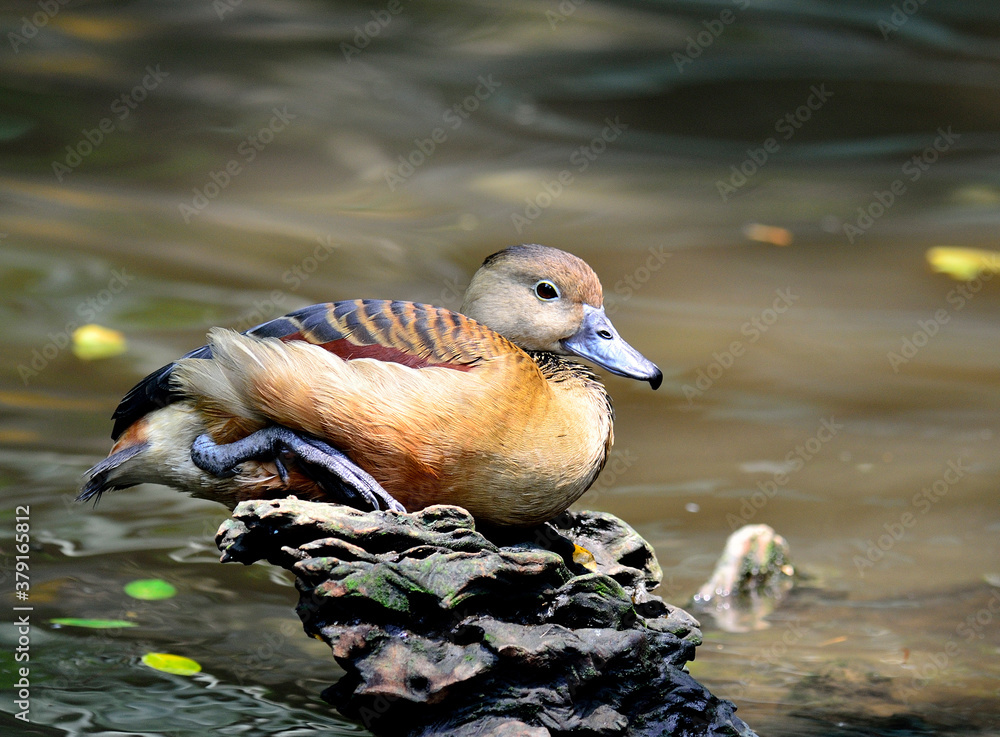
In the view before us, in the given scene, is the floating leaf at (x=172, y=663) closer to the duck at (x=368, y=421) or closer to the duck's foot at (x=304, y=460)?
the duck at (x=368, y=421)

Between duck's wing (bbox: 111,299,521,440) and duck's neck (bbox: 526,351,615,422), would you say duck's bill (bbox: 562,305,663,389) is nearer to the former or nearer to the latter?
duck's neck (bbox: 526,351,615,422)

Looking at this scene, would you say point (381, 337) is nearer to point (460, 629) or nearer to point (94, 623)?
point (460, 629)

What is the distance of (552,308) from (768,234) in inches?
221

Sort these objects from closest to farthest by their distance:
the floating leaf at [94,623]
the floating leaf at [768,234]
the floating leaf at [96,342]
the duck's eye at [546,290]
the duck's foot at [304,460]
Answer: the duck's foot at [304,460]
the duck's eye at [546,290]
the floating leaf at [94,623]
the floating leaf at [96,342]
the floating leaf at [768,234]

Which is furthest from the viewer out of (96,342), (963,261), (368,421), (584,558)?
(963,261)

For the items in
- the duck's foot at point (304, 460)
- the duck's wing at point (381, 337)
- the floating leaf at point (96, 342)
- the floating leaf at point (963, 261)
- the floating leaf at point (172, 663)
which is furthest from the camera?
the floating leaf at point (963, 261)

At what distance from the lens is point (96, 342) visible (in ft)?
23.6

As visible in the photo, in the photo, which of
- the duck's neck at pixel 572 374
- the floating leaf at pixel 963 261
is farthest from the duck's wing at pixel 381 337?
the floating leaf at pixel 963 261

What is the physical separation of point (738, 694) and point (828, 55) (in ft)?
25.0

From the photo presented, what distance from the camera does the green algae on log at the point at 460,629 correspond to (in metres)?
2.93

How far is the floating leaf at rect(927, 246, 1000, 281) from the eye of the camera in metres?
8.41

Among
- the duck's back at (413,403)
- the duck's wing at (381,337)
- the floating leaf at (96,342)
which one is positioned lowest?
the duck's back at (413,403)

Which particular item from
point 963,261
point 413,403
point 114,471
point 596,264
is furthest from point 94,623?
point 963,261

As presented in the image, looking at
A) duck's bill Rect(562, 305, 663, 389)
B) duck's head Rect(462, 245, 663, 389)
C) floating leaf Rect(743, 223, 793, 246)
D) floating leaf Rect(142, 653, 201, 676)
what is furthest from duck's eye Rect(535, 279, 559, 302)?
floating leaf Rect(743, 223, 793, 246)
